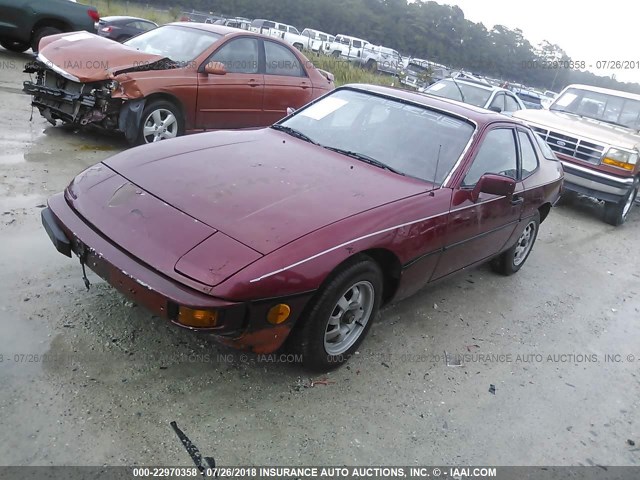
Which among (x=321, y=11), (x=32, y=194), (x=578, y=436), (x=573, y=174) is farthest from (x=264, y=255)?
(x=321, y=11)

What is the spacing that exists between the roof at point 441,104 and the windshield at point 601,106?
5158 millimetres

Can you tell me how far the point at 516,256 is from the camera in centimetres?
515

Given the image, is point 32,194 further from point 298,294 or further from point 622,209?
point 622,209

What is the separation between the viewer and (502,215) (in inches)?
163

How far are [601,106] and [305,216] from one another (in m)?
7.76

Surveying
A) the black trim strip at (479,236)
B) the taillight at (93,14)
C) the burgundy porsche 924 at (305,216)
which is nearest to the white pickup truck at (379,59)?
the taillight at (93,14)

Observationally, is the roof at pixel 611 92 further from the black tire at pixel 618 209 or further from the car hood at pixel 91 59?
the car hood at pixel 91 59

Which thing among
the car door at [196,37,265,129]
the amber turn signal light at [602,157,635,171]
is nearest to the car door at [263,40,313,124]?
the car door at [196,37,265,129]

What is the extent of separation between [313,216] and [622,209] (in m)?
6.50

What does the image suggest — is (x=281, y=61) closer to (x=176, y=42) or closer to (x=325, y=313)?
(x=176, y=42)

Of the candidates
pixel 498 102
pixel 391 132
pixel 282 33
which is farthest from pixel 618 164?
pixel 282 33

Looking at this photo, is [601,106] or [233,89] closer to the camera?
[233,89]

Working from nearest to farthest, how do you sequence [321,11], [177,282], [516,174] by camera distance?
1. [177,282]
2. [516,174]
3. [321,11]

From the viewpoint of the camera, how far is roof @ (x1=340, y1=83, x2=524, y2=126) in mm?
4016
